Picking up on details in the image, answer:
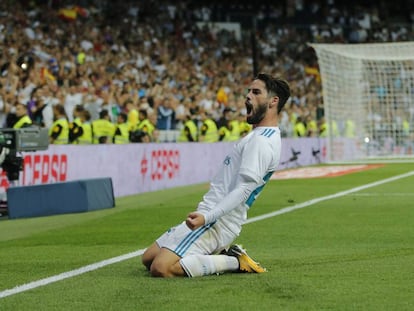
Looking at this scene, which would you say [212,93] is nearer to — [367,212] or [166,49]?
[166,49]

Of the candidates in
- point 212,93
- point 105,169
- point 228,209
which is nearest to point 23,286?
point 228,209

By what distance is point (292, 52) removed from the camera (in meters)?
45.9

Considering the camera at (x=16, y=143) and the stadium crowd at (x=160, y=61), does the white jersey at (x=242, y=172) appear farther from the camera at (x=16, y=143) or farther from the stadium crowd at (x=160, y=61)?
the stadium crowd at (x=160, y=61)

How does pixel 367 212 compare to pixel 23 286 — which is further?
pixel 367 212

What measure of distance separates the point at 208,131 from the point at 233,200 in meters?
19.9

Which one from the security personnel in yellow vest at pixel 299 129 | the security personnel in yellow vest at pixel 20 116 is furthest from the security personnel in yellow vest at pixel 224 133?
the security personnel in yellow vest at pixel 20 116

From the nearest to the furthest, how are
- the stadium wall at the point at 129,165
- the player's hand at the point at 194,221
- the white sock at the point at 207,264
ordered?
1. the player's hand at the point at 194,221
2. the white sock at the point at 207,264
3. the stadium wall at the point at 129,165

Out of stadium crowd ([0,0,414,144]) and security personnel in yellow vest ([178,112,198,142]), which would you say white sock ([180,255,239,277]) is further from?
security personnel in yellow vest ([178,112,198,142])

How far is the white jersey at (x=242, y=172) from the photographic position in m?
8.18

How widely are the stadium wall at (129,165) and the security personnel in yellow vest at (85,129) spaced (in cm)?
102

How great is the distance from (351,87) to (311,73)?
10.8m

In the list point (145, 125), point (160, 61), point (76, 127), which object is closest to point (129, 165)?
point (76, 127)

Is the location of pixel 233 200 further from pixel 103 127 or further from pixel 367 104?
pixel 367 104

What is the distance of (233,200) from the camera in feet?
26.6
